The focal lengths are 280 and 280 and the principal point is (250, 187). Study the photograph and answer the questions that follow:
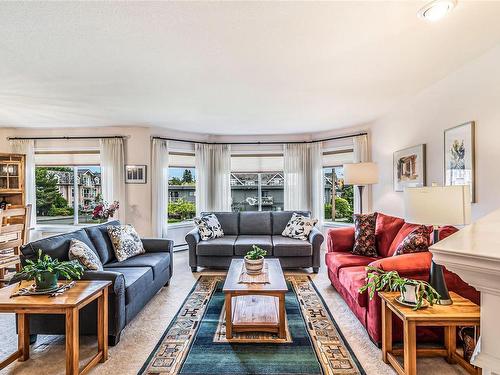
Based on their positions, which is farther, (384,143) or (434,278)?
(384,143)

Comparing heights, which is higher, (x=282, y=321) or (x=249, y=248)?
(x=249, y=248)

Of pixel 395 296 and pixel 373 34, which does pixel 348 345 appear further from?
pixel 373 34

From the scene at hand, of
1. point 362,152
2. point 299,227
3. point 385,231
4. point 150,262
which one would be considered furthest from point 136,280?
point 362,152

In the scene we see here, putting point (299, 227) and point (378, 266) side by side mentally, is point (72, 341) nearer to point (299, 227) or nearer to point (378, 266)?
point (378, 266)

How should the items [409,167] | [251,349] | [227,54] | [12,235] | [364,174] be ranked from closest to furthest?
[251,349]
[227,54]
[409,167]
[12,235]
[364,174]

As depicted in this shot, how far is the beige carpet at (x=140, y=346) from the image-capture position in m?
2.01

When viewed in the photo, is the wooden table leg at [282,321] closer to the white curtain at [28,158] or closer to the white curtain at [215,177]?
the white curtain at [215,177]

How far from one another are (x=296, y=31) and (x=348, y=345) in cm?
249

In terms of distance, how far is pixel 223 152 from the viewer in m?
5.91

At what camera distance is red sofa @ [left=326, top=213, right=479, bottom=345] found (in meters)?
2.21

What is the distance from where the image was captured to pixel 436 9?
5.78ft

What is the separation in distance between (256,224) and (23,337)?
3487 mm

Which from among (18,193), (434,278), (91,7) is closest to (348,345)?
(434,278)

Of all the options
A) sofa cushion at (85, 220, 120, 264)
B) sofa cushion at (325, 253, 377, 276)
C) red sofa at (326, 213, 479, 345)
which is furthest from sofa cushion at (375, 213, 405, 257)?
sofa cushion at (85, 220, 120, 264)
